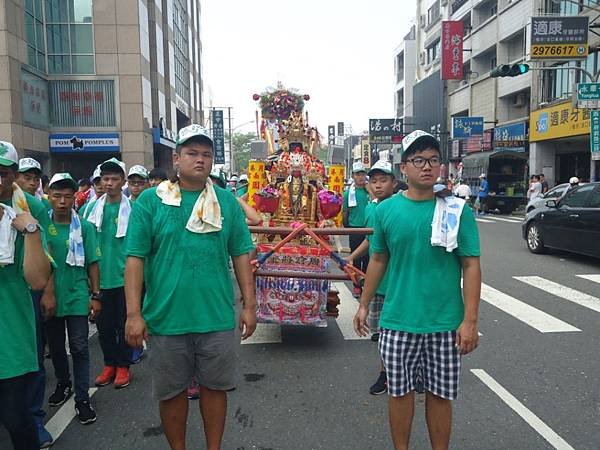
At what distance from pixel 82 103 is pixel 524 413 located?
2227 centimetres

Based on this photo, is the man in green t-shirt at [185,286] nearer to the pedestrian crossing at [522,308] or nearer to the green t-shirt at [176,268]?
the green t-shirt at [176,268]

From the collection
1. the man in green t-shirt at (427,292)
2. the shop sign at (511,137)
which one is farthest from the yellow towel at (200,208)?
the shop sign at (511,137)

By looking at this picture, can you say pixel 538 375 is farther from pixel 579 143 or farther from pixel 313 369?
pixel 579 143

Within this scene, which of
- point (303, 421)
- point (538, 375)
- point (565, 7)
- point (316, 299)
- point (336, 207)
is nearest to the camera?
point (303, 421)

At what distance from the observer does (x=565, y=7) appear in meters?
24.1

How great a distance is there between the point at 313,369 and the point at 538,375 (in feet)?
6.48

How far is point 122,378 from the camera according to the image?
4.41 m

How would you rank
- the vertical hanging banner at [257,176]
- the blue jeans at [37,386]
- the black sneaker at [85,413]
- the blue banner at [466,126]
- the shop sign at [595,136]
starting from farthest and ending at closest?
the blue banner at [466,126] → the shop sign at [595,136] → the vertical hanging banner at [257,176] → the black sneaker at [85,413] → the blue jeans at [37,386]

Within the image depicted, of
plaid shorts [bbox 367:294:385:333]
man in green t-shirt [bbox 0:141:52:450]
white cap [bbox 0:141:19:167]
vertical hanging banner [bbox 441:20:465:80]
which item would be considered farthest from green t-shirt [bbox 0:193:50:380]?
vertical hanging banner [bbox 441:20:465:80]

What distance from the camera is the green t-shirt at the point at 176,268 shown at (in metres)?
2.76

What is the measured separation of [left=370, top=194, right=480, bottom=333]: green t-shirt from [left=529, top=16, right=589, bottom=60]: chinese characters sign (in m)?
18.3

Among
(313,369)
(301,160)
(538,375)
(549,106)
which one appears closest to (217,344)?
(313,369)

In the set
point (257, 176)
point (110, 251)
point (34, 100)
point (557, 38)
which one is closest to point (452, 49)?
point (557, 38)

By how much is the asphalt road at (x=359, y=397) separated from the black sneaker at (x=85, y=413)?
5 cm
